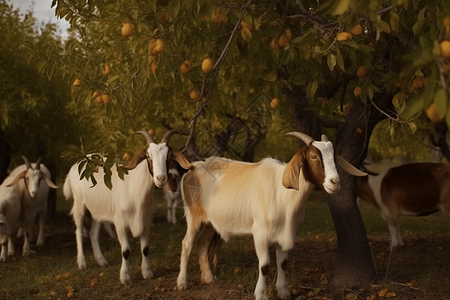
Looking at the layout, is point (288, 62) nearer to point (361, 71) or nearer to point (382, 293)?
point (361, 71)

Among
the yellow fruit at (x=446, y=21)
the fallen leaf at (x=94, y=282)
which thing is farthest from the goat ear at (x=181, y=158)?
the yellow fruit at (x=446, y=21)

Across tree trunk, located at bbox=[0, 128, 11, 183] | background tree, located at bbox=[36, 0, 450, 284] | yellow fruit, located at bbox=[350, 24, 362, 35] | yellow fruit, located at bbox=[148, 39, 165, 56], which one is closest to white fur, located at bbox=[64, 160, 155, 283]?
background tree, located at bbox=[36, 0, 450, 284]

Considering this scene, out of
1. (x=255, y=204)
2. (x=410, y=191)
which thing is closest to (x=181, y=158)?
(x=255, y=204)

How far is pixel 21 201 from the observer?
11148 millimetres

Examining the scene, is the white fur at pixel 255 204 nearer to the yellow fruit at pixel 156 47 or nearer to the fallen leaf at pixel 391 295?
the fallen leaf at pixel 391 295

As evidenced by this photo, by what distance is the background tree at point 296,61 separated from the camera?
422cm

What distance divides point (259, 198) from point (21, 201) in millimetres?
6557

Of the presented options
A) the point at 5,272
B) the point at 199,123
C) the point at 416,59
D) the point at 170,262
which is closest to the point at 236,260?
the point at 170,262

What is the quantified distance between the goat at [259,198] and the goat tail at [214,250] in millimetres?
16

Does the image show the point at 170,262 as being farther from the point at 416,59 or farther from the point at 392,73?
the point at 416,59

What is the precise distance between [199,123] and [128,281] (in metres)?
4.44

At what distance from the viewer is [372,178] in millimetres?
10953

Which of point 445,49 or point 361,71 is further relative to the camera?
point 361,71

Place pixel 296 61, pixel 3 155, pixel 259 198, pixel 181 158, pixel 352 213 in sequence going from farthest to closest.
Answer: pixel 3 155 → pixel 352 213 → pixel 181 158 → pixel 259 198 → pixel 296 61
